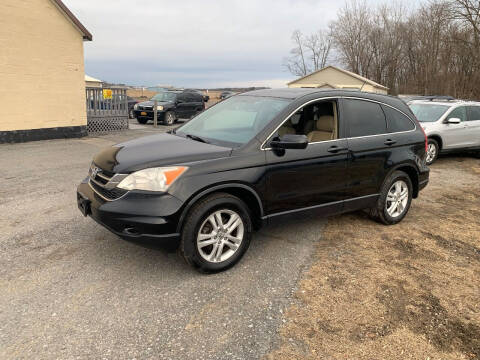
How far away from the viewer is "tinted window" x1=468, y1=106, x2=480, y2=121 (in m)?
10.9

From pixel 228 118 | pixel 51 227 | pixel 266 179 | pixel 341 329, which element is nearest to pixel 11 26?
pixel 51 227

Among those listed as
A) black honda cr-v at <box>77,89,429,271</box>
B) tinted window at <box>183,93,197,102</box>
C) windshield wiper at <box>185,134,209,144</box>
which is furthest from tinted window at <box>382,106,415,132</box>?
tinted window at <box>183,93,197,102</box>

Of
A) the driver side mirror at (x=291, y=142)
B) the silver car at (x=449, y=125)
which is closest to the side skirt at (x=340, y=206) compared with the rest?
the driver side mirror at (x=291, y=142)

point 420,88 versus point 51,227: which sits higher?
point 420,88

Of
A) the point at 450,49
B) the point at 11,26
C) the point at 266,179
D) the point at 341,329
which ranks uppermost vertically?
the point at 450,49

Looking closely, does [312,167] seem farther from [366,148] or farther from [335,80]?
[335,80]

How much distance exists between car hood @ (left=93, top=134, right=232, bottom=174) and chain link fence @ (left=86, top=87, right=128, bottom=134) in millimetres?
12082

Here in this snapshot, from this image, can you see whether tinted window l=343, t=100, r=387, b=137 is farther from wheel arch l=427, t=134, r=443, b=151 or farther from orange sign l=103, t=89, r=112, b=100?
orange sign l=103, t=89, r=112, b=100

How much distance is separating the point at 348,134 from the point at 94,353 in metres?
3.44

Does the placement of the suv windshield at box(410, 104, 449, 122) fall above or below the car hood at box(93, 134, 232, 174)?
above

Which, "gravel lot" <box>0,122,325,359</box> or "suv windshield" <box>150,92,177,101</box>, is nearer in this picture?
"gravel lot" <box>0,122,325,359</box>

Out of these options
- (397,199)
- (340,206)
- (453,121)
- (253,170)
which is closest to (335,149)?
(340,206)

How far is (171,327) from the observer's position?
2.91 metres

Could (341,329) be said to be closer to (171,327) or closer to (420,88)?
(171,327)
